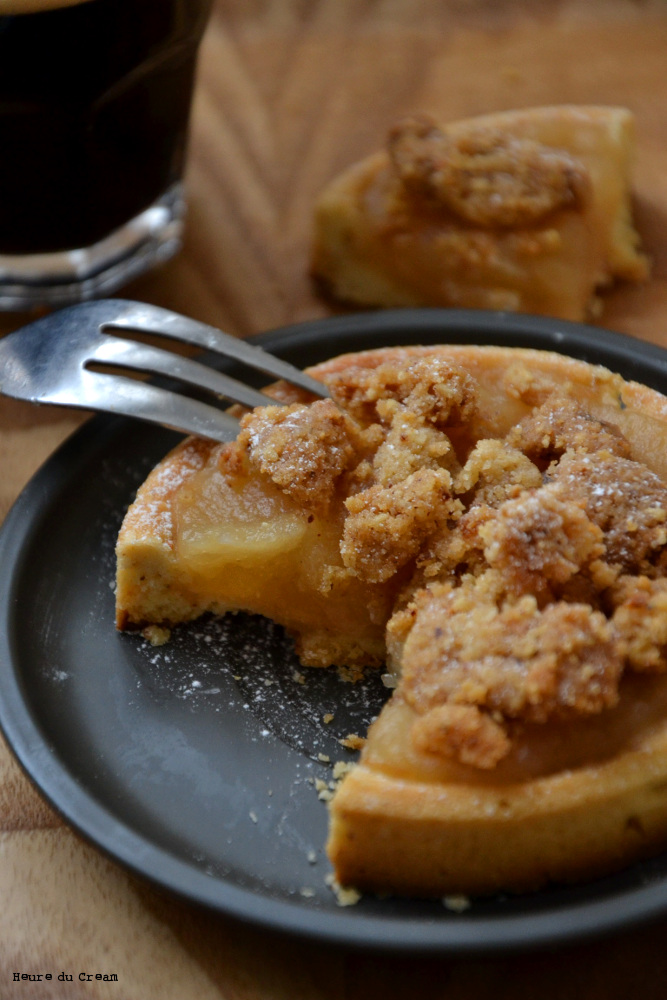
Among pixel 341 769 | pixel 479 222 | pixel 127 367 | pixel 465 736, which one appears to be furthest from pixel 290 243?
pixel 465 736

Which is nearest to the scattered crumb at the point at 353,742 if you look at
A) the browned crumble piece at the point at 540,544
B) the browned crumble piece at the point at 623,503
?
the browned crumble piece at the point at 540,544

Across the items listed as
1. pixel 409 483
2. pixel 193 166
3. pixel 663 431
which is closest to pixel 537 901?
pixel 409 483

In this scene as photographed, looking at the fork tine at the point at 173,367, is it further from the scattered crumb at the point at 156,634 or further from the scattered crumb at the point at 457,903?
the scattered crumb at the point at 457,903

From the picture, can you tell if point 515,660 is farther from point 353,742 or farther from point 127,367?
point 127,367

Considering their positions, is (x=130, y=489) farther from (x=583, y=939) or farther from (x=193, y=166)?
(x=193, y=166)

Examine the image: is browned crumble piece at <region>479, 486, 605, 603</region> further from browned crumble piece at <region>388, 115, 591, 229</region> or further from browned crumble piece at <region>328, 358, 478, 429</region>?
browned crumble piece at <region>388, 115, 591, 229</region>

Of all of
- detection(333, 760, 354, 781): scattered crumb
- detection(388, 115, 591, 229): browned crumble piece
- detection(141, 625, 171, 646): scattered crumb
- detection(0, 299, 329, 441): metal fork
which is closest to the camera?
detection(333, 760, 354, 781): scattered crumb

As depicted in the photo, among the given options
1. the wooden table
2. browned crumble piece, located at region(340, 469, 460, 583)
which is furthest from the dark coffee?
browned crumble piece, located at region(340, 469, 460, 583)
